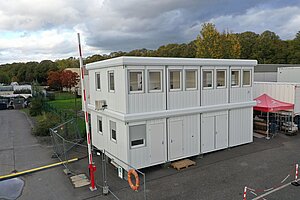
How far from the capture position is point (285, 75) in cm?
2555

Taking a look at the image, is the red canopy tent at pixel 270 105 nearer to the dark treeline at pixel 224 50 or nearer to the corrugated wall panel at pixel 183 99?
the corrugated wall panel at pixel 183 99

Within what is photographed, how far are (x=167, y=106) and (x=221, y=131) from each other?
4.26 m

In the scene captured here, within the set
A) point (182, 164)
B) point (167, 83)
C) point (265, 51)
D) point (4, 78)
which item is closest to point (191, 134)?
point (182, 164)

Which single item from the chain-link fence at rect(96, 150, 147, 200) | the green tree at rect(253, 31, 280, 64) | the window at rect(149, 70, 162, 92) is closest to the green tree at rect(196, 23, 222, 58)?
the window at rect(149, 70, 162, 92)

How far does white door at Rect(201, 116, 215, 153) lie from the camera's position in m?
13.6

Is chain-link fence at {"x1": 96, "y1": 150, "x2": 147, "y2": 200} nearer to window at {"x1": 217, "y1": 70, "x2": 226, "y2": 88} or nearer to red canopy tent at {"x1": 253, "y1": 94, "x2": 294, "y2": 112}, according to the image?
window at {"x1": 217, "y1": 70, "x2": 226, "y2": 88}

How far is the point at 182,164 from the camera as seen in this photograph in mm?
12281

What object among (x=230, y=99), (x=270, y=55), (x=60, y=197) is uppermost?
(x=270, y=55)

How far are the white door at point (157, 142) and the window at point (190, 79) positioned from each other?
2.61 meters

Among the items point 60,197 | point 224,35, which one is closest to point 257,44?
point 224,35

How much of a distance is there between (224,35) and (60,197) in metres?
33.0

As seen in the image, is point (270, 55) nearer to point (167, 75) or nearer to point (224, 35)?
point (224, 35)

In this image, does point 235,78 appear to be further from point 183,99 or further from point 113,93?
point 113,93

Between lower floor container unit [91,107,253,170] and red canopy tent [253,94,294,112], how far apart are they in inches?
99.8
